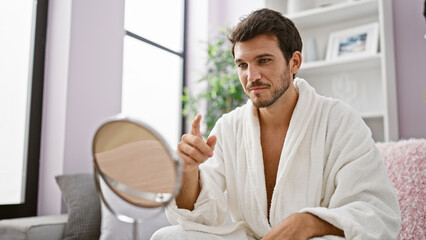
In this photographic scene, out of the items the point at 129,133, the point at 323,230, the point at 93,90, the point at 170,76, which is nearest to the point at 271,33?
the point at 323,230

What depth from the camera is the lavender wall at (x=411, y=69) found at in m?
2.71

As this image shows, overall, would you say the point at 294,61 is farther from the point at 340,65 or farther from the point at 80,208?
the point at 340,65

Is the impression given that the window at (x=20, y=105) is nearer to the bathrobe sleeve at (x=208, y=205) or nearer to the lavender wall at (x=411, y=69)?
the bathrobe sleeve at (x=208, y=205)

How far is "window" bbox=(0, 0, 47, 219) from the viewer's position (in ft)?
7.38

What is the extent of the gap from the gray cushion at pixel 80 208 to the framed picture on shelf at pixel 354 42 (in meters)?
1.93

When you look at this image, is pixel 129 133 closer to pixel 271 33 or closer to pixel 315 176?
pixel 315 176

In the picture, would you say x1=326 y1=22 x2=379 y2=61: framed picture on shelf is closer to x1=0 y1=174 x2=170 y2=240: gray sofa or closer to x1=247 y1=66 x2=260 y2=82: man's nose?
x1=247 y1=66 x2=260 y2=82: man's nose

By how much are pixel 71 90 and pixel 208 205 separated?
145cm

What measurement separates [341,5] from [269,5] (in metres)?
0.61

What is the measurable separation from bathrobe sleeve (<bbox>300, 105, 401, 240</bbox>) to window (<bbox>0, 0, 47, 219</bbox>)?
5.68ft

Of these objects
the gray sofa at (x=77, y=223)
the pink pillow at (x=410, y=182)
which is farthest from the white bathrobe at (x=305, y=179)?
the gray sofa at (x=77, y=223)

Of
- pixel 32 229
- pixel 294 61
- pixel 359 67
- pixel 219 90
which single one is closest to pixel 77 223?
pixel 32 229

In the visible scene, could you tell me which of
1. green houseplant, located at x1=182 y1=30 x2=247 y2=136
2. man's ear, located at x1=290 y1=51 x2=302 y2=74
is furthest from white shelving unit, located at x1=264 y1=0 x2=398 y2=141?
man's ear, located at x1=290 y1=51 x2=302 y2=74

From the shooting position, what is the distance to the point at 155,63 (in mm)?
3607
